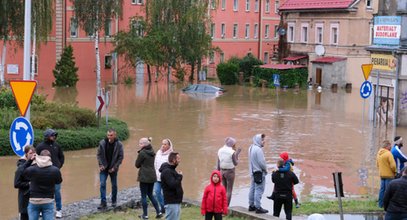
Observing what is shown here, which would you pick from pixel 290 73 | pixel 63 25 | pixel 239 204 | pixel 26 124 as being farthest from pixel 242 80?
pixel 26 124

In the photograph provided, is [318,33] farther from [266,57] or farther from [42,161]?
[42,161]

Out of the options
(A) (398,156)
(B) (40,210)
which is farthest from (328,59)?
(B) (40,210)

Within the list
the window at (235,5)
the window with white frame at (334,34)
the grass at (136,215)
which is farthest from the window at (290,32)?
the grass at (136,215)

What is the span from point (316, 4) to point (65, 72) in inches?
945

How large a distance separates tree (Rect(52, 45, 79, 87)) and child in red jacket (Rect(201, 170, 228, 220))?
4668 cm

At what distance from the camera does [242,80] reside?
219ft

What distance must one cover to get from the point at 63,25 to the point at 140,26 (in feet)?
22.3

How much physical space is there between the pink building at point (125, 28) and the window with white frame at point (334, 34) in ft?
34.4

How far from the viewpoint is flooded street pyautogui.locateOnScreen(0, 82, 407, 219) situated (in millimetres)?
21078

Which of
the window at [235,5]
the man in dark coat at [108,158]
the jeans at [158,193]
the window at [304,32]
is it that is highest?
the window at [235,5]

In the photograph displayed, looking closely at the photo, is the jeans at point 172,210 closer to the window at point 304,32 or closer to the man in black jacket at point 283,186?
the man in black jacket at point 283,186

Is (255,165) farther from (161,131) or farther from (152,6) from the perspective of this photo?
(152,6)

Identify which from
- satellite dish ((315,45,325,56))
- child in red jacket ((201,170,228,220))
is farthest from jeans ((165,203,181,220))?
satellite dish ((315,45,325,56))

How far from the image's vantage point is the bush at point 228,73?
6606 centimetres
